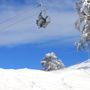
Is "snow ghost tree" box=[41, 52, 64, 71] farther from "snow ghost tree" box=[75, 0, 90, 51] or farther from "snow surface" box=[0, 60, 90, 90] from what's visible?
"snow surface" box=[0, 60, 90, 90]

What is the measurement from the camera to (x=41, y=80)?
1312 centimetres

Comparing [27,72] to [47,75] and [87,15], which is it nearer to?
[47,75]

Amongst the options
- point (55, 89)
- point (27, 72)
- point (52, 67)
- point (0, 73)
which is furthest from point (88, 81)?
point (52, 67)

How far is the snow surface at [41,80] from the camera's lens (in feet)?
41.2

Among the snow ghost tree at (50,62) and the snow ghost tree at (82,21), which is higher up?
the snow ghost tree at (50,62)

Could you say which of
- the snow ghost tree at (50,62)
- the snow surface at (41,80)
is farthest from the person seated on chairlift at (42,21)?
the snow ghost tree at (50,62)

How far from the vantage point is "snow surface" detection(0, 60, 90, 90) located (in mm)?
12562

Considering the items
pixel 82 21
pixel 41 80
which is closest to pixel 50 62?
pixel 82 21

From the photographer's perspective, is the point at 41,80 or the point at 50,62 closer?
the point at 41,80

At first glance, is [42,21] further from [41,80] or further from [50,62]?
[50,62]

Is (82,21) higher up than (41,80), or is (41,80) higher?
(82,21)

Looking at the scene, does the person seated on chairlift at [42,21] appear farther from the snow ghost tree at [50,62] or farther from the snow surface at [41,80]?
the snow ghost tree at [50,62]

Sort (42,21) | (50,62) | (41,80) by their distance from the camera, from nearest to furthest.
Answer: (41,80) < (42,21) < (50,62)

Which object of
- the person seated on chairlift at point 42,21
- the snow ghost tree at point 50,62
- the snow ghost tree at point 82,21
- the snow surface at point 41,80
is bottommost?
the snow surface at point 41,80
